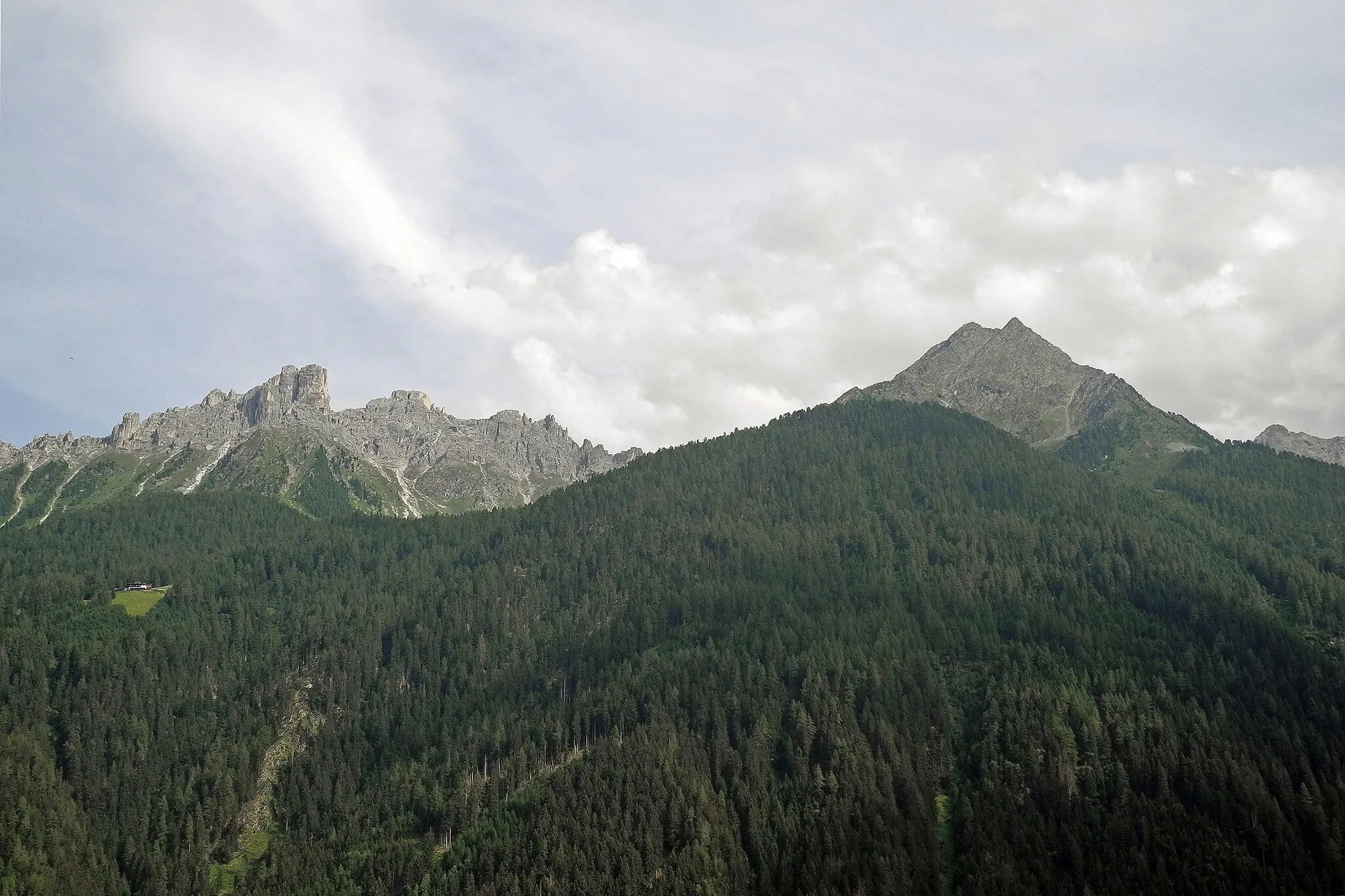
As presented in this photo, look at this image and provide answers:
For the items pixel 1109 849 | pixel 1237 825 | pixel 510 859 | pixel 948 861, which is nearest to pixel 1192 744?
pixel 1237 825

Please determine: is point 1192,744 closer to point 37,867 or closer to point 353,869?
point 353,869

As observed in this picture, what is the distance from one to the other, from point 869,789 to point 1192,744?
60.8 m

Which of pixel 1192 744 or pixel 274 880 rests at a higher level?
pixel 1192 744

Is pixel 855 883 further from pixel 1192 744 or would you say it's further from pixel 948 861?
pixel 1192 744

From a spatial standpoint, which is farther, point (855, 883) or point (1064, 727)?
point (1064, 727)

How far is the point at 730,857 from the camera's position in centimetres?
18112

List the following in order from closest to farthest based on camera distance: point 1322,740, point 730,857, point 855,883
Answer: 1. point 855,883
2. point 730,857
3. point 1322,740

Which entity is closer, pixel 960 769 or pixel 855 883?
pixel 855 883

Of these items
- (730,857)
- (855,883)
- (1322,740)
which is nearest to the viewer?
(855,883)

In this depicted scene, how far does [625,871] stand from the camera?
583ft

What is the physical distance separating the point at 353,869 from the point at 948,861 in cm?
10997

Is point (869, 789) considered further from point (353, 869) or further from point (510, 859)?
point (353, 869)

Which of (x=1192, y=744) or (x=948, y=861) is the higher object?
(x=1192, y=744)

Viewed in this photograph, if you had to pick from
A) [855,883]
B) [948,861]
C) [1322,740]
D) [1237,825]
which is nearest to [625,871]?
[855,883]
